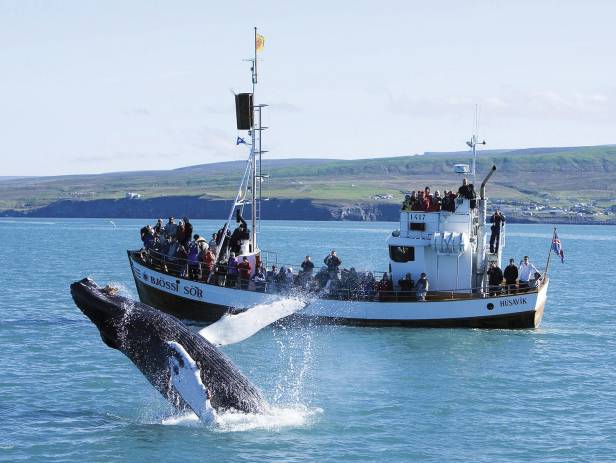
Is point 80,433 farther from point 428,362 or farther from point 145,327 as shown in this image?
point 428,362

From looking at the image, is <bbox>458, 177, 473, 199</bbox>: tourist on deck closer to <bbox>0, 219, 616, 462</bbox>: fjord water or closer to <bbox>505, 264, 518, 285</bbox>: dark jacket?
<bbox>505, 264, 518, 285</bbox>: dark jacket

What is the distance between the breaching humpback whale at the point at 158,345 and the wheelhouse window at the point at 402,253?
794 inches

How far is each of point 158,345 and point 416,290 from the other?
67.7 feet

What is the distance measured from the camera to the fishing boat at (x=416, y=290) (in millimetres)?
38781

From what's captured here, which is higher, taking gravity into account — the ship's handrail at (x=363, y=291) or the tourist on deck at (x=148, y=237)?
the tourist on deck at (x=148, y=237)

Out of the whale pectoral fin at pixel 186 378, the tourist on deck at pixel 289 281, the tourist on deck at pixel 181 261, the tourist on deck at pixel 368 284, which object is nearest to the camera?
the whale pectoral fin at pixel 186 378

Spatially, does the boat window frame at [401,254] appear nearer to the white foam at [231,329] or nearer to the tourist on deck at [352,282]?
the tourist on deck at [352,282]

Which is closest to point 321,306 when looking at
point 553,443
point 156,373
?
point 553,443

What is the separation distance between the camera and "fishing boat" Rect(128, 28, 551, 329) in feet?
127

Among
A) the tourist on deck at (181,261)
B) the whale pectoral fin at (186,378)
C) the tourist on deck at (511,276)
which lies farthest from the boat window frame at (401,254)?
the whale pectoral fin at (186,378)

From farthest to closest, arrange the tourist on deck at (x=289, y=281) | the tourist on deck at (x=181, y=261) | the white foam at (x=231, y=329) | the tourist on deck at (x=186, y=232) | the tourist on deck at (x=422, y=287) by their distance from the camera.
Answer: the tourist on deck at (x=186, y=232) → the tourist on deck at (x=181, y=261) → the tourist on deck at (x=289, y=281) → the tourist on deck at (x=422, y=287) → the white foam at (x=231, y=329)

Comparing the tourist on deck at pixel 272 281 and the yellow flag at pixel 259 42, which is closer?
the tourist on deck at pixel 272 281

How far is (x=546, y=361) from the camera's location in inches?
1320

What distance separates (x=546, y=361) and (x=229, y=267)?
1291 cm
